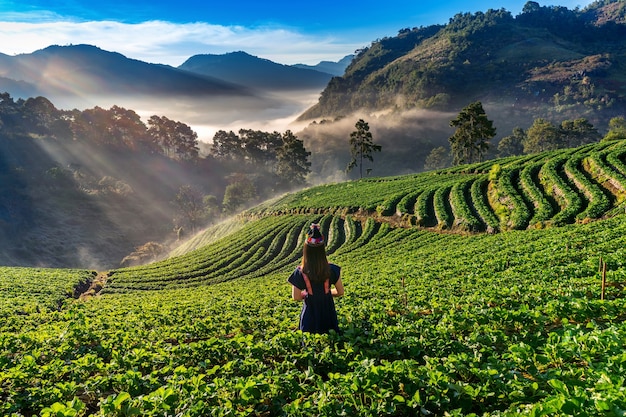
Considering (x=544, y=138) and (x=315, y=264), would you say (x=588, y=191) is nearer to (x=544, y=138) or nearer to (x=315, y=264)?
(x=315, y=264)

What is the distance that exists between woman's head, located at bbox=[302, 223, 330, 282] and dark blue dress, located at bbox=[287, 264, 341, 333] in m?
0.17

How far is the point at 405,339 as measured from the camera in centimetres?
923

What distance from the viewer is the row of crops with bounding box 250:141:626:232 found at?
32.2 m

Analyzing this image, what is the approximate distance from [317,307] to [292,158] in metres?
135

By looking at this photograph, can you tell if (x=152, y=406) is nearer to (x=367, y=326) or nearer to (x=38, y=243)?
(x=367, y=326)

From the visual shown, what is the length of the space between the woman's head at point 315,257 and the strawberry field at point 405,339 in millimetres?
1457

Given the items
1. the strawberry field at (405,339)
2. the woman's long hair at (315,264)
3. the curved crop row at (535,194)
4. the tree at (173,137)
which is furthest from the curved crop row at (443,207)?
the tree at (173,137)

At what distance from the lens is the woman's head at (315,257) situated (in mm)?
8484

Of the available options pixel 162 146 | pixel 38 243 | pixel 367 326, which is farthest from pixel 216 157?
pixel 367 326

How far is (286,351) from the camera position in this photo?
8.91 m

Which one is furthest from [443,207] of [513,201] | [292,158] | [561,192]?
[292,158]

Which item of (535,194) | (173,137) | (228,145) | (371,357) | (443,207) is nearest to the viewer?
(371,357)

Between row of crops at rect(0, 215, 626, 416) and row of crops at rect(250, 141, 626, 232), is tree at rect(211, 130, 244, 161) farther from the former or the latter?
row of crops at rect(0, 215, 626, 416)

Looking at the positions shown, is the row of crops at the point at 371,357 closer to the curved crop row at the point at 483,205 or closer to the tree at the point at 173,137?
the curved crop row at the point at 483,205
